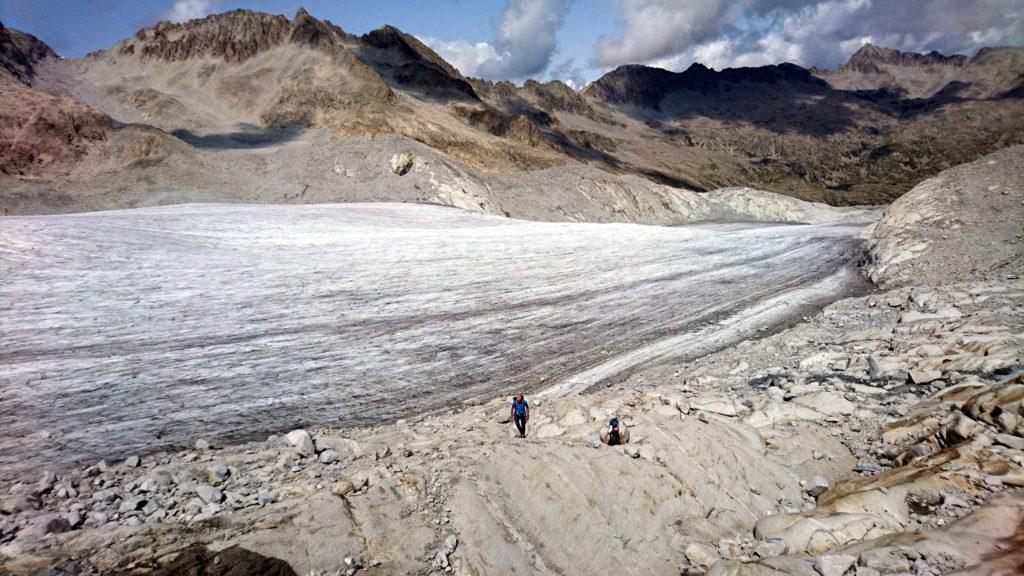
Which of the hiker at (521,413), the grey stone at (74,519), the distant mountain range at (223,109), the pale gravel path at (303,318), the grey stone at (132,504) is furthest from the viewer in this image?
the distant mountain range at (223,109)

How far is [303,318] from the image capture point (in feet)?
51.4

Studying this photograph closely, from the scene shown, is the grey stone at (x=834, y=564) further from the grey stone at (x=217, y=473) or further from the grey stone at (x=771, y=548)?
the grey stone at (x=217, y=473)

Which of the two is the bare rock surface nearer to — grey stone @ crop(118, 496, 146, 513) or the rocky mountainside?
the rocky mountainside

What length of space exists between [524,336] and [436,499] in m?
9.01

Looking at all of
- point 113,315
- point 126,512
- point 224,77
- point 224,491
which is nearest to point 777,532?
point 224,491

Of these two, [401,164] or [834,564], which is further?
[401,164]

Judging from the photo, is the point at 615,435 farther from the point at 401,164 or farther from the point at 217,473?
the point at 401,164

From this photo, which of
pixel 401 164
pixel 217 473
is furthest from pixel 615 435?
pixel 401 164

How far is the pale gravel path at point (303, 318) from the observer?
1096cm

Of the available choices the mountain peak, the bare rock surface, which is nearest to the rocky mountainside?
the bare rock surface

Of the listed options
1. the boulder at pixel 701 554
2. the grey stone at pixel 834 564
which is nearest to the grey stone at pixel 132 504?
the boulder at pixel 701 554

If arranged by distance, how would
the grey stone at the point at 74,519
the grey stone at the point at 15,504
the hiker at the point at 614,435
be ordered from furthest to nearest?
the hiker at the point at 614,435
the grey stone at the point at 15,504
the grey stone at the point at 74,519

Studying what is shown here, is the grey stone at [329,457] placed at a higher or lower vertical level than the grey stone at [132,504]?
lower

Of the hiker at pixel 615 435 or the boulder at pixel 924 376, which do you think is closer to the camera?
the hiker at pixel 615 435
